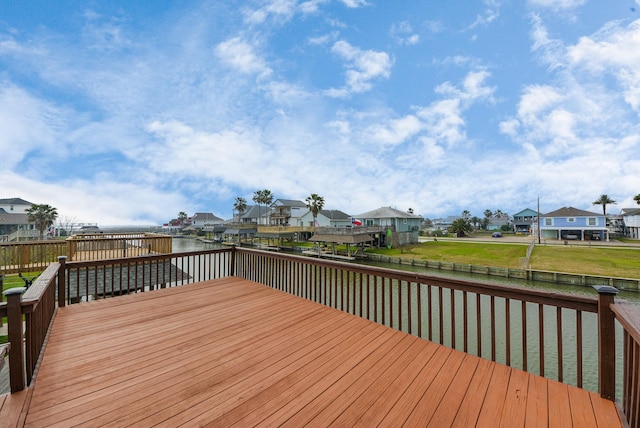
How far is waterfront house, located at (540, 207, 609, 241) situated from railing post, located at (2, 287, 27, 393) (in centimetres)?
4581

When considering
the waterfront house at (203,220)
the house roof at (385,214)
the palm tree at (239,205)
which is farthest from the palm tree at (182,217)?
the house roof at (385,214)

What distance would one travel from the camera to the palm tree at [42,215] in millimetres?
28297

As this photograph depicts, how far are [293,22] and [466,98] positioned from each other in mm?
15890

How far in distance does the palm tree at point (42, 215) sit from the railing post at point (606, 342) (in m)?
42.4

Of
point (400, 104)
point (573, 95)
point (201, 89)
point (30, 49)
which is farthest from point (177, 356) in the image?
point (400, 104)

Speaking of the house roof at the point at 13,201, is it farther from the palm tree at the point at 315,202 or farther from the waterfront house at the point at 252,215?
the palm tree at the point at 315,202

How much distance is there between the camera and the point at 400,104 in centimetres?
3050

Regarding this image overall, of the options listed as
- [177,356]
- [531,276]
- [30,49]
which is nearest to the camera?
[177,356]

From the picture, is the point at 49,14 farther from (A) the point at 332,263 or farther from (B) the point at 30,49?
(A) the point at 332,263

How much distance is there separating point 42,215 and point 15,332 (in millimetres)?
39931

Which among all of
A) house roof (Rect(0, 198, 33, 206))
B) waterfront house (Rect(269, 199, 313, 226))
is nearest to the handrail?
waterfront house (Rect(269, 199, 313, 226))

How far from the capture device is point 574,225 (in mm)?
31875

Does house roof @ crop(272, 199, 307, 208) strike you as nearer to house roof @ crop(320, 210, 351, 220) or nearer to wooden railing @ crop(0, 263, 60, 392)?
house roof @ crop(320, 210, 351, 220)

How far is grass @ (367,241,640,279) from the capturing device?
→ 15.5 meters
